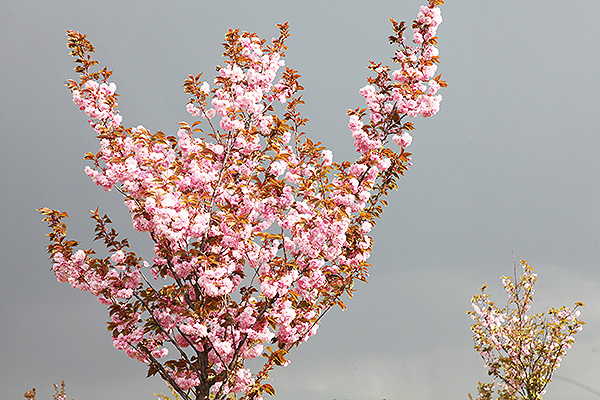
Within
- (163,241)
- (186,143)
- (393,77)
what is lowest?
(163,241)

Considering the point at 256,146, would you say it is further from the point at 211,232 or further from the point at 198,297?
the point at 198,297

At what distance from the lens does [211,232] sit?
5.74 m

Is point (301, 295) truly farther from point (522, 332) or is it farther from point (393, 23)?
point (522, 332)

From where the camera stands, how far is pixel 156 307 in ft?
19.6

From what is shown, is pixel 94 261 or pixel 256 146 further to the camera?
pixel 256 146

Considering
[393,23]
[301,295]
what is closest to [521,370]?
[301,295]

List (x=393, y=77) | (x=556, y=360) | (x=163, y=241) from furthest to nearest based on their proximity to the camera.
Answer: (x=556, y=360), (x=393, y=77), (x=163, y=241)

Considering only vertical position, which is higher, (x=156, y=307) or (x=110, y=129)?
(x=110, y=129)

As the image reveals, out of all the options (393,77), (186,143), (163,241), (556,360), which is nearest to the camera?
(163,241)

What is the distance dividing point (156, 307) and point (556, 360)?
741 centimetres

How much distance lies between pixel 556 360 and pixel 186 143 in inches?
304

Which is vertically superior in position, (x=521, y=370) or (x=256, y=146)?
(x=256, y=146)

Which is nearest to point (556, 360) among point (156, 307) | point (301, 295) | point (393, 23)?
point (301, 295)

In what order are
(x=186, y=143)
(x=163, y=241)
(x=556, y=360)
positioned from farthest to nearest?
(x=556, y=360) → (x=186, y=143) → (x=163, y=241)
